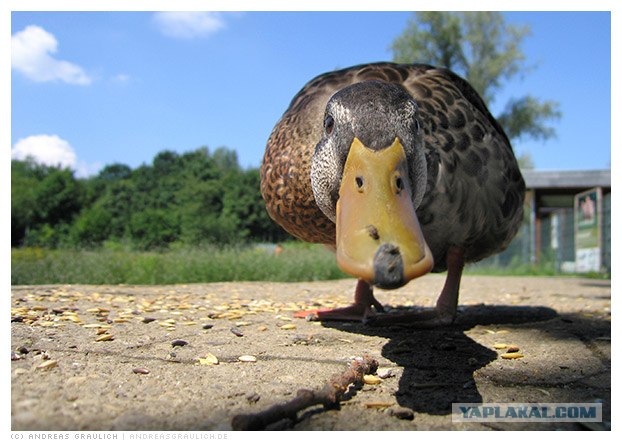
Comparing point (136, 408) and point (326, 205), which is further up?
point (326, 205)

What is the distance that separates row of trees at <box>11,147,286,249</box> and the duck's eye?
39.5 ft

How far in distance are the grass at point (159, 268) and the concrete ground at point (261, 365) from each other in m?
4.11

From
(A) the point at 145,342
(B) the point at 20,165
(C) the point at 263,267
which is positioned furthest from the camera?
(B) the point at 20,165

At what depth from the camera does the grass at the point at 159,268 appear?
7.86 m

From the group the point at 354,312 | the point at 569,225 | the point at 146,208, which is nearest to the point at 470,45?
the point at 569,225

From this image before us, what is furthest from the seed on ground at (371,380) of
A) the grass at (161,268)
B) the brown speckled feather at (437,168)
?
the grass at (161,268)

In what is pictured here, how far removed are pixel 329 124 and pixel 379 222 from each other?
68 centimetres

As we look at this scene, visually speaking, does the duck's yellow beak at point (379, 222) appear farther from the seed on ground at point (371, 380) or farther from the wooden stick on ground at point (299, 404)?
the seed on ground at point (371, 380)

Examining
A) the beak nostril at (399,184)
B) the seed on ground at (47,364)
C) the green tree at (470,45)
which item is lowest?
the seed on ground at (47,364)

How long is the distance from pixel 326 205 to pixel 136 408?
3.45 ft
